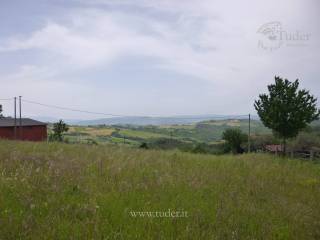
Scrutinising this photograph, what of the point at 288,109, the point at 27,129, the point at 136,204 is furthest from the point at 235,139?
the point at 136,204

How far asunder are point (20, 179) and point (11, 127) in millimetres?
36037

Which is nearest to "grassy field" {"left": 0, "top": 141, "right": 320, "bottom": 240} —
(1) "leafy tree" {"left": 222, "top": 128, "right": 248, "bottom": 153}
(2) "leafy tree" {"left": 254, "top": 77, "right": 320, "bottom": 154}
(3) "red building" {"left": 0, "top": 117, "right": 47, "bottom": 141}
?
(2) "leafy tree" {"left": 254, "top": 77, "right": 320, "bottom": 154}

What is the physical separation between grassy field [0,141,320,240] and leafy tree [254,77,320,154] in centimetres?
1286

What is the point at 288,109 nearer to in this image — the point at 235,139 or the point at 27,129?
the point at 235,139

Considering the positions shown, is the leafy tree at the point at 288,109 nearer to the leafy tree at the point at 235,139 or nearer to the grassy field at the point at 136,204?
the grassy field at the point at 136,204

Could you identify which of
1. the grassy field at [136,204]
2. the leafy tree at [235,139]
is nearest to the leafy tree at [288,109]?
the grassy field at [136,204]

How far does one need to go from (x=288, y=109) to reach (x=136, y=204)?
17351mm

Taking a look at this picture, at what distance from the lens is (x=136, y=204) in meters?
5.49

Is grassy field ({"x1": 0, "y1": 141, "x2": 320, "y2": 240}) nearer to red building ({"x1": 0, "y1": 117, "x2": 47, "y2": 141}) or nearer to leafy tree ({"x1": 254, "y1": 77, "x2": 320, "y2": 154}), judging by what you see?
leafy tree ({"x1": 254, "y1": 77, "x2": 320, "y2": 154})

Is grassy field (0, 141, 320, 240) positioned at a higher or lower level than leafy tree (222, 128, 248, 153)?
higher

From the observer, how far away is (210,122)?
82.8m

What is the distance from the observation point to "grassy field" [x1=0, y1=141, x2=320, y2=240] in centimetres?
438

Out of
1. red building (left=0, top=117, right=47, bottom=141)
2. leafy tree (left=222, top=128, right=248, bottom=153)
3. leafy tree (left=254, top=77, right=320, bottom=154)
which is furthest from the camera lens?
leafy tree (left=222, top=128, right=248, bottom=153)

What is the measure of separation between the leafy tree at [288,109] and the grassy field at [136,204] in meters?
12.9
